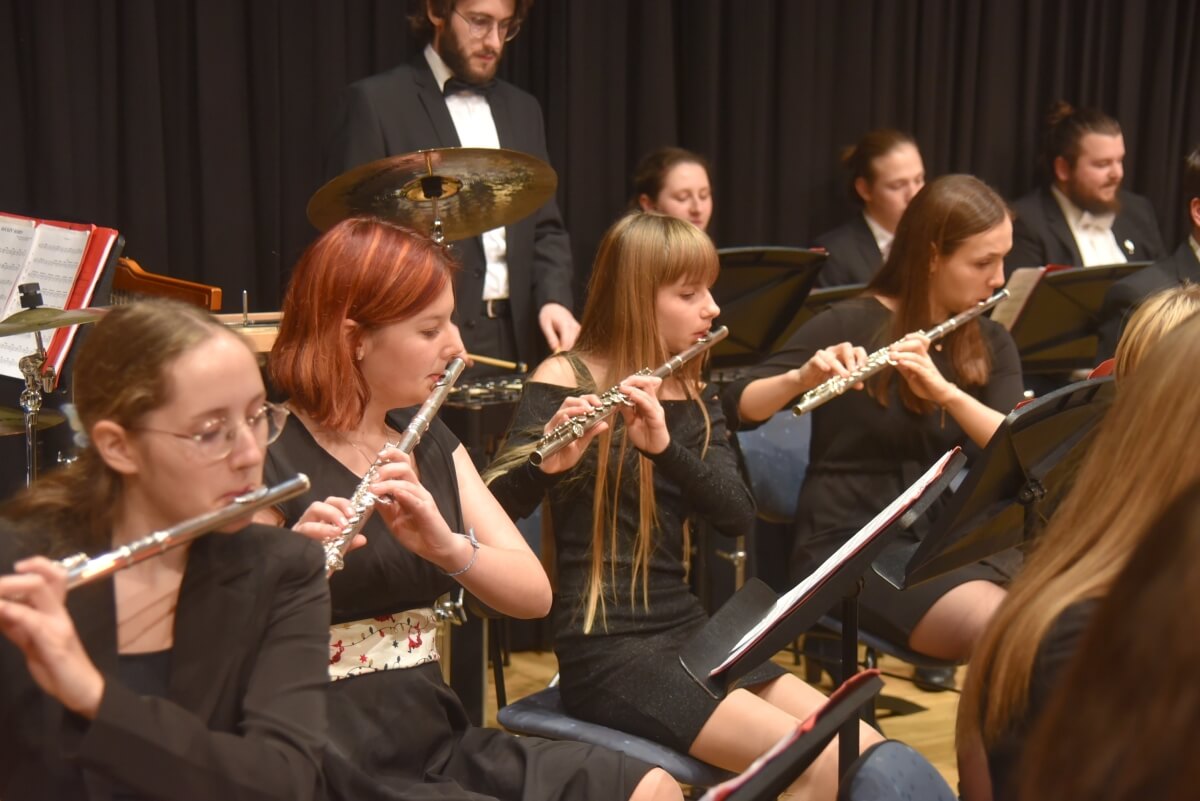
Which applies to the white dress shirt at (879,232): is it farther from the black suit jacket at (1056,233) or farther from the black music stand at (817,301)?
the black music stand at (817,301)

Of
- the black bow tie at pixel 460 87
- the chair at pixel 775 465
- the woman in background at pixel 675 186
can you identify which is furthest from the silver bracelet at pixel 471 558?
the woman in background at pixel 675 186

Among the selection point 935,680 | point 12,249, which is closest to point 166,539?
point 12,249

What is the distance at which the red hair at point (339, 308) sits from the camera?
6.73ft

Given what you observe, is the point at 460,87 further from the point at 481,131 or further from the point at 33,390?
the point at 33,390

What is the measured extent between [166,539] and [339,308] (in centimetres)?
73

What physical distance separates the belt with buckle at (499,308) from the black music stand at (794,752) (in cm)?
270

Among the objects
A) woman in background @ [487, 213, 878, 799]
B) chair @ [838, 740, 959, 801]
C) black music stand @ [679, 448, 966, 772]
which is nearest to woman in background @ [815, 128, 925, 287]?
woman in background @ [487, 213, 878, 799]

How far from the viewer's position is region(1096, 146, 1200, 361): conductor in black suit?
3488mm

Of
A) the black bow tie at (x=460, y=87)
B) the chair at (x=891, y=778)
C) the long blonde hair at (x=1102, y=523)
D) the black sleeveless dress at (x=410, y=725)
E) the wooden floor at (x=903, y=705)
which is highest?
the black bow tie at (x=460, y=87)

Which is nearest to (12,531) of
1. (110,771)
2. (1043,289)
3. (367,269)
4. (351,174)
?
(110,771)

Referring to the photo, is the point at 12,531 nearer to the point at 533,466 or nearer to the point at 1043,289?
the point at 533,466

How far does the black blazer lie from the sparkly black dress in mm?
954

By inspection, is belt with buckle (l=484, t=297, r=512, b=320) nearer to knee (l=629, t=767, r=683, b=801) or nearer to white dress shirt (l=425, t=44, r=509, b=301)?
white dress shirt (l=425, t=44, r=509, b=301)

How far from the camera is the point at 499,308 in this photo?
13.1 ft
